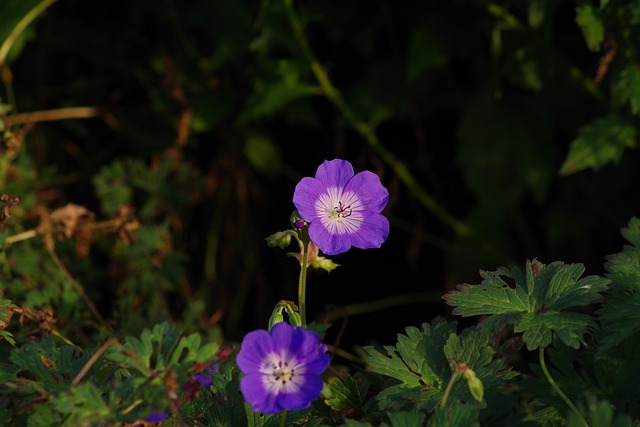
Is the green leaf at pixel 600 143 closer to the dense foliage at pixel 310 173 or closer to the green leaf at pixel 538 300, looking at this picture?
the dense foliage at pixel 310 173

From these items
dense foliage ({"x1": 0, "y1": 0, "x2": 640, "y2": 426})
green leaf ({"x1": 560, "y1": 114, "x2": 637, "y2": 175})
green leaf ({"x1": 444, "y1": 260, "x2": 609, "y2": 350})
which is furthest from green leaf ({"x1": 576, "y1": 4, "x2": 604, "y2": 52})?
green leaf ({"x1": 444, "y1": 260, "x2": 609, "y2": 350})

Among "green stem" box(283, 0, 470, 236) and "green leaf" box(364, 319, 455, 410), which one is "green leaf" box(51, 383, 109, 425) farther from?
"green stem" box(283, 0, 470, 236)

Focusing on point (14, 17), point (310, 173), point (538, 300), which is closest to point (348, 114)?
point (310, 173)

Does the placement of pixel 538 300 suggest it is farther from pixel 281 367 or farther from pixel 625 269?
pixel 281 367

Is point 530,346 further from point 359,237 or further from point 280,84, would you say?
point 280,84

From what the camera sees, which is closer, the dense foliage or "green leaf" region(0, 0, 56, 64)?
the dense foliage

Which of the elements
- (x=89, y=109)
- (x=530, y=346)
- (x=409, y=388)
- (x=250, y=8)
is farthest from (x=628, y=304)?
(x=89, y=109)

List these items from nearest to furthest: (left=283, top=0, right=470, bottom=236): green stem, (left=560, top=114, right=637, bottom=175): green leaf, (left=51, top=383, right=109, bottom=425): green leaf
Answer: (left=51, top=383, right=109, bottom=425): green leaf < (left=560, top=114, right=637, bottom=175): green leaf < (left=283, top=0, right=470, bottom=236): green stem

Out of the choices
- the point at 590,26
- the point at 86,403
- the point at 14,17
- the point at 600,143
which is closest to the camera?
the point at 86,403
